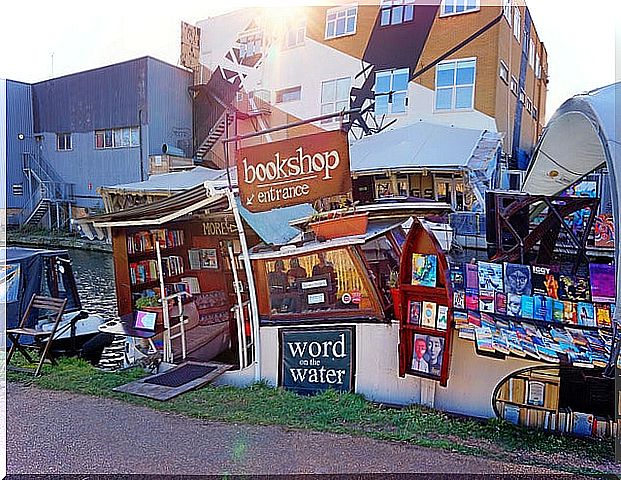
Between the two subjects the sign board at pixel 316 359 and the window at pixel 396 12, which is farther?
the window at pixel 396 12

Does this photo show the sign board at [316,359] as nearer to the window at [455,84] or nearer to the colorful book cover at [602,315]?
the colorful book cover at [602,315]

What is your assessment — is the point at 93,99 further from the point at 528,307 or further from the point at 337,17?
the point at 528,307

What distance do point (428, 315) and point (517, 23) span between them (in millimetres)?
11803

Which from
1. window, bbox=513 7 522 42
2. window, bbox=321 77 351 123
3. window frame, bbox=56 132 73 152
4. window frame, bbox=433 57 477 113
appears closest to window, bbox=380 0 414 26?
window frame, bbox=433 57 477 113

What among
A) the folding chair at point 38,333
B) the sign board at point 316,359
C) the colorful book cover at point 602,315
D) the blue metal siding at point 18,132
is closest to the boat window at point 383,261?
the sign board at point 316,359

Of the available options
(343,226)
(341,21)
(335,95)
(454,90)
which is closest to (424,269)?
(343,226)

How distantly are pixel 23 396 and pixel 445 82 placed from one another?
1134 cm

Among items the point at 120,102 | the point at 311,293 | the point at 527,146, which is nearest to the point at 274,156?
the point at 311,293

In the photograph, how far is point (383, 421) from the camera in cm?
390

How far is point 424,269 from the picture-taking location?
13.9ft

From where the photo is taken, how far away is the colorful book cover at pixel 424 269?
4.20 m

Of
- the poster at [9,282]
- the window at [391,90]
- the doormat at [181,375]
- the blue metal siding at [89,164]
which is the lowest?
the doormat at [181,375]

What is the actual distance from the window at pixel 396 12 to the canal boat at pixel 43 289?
1013 cm

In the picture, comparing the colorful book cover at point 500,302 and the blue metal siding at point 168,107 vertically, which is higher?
the blue metal siding at point 168,107
